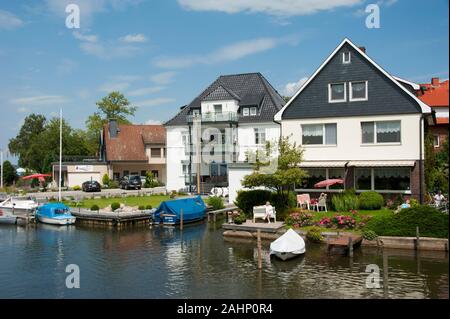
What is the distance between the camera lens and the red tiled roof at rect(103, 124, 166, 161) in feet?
215

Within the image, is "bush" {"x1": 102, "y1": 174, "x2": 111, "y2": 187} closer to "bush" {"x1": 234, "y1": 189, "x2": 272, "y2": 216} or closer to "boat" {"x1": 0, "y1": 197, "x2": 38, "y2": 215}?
"boat" {"x1": 0, "y1": 197, "x2": 38, "y2": 215}

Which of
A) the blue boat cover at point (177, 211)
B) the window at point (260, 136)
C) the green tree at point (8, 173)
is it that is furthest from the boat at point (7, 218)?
the green tree at point (8, 173)

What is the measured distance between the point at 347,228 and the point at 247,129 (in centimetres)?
2847

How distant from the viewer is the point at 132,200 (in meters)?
45.0

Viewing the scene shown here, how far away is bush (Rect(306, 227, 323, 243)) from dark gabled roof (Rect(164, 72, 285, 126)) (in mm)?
26698

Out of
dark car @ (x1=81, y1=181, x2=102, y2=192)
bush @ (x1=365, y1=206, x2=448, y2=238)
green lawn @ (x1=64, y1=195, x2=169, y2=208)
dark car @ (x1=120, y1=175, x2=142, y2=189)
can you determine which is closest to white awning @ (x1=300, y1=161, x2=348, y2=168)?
bush @ (x1=365, y1=206, x2=448, y2=238)

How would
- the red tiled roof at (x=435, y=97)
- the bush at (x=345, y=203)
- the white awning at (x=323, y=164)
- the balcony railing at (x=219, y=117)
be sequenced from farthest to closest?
1. the balcony railing at (x=219, y=117)
2. the red tiled roof at (x=435, y=97)
3. the white awning at (x=323, y=164)
4. the bush at (x=345, y=203)

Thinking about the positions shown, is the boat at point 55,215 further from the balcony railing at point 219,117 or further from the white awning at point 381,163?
the white awning at point 381,163

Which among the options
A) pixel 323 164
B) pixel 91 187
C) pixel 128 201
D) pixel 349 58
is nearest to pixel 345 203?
pixel 323 164

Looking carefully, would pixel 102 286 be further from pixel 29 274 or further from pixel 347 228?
pixel 347 228

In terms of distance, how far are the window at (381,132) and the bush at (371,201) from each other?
403 cm

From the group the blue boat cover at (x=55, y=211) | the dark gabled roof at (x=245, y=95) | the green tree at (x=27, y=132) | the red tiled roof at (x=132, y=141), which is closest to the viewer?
the blue boat cover at (x=55, y=211)

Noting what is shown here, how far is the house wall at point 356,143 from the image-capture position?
30875 mm
